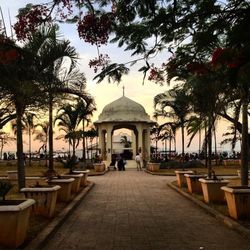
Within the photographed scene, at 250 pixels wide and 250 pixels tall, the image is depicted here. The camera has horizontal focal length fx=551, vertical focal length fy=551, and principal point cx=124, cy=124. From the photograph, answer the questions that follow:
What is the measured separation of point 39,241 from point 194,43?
4.02 metres

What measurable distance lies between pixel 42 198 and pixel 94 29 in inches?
178

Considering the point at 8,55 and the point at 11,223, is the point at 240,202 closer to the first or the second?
the point at 11,223

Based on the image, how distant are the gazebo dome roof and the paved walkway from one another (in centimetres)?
2685

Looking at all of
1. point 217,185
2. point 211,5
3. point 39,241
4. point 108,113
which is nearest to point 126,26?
point 211,5

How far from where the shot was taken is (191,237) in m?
9.87

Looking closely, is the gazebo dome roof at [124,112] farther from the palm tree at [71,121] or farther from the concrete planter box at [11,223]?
the concrete planter box at [11,223]

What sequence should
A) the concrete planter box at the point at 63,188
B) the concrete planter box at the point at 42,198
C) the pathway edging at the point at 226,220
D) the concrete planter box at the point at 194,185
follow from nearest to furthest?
the pathway edging at the point at 226,220 < the concrete planter box at the point at 42,198 < the concrete planter box at the point at 63,188 < the concrete planter box at the point at 194,185

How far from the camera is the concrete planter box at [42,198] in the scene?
1126 centimetres


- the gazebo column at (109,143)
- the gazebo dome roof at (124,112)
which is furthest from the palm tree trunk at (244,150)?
the gazebo column at (109,143)

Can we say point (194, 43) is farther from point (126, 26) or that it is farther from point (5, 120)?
point (5, 120)

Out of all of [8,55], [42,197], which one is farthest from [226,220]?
[8,55]

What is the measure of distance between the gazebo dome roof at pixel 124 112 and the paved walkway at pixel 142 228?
26854mm

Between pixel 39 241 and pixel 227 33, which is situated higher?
pixel 227 33

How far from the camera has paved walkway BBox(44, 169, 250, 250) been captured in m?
9.14
